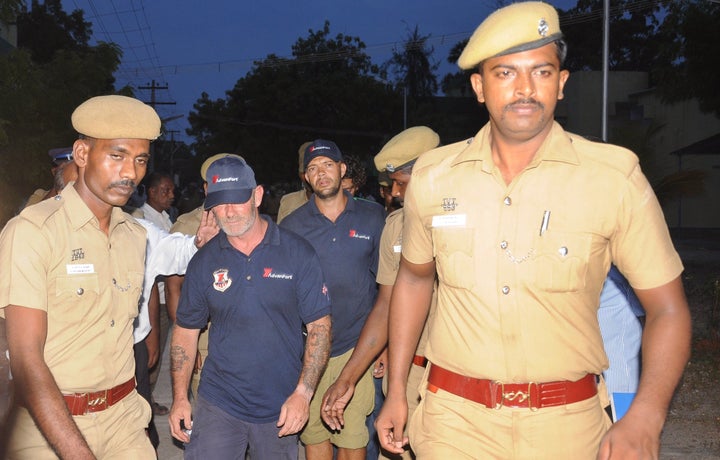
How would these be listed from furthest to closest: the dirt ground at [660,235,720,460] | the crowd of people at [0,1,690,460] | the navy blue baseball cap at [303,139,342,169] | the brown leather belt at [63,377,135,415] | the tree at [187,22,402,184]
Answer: the tree at [187,22,402,184]
the dirt ground at [660,235,720,460]
the navy blue baseball cap at [303,139,342,169]
the brown leather belt at [63,377,135,415]
the crowd of people at [0,1,690,460]

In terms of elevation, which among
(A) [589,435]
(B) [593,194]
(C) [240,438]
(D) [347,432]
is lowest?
(D) [347,432]

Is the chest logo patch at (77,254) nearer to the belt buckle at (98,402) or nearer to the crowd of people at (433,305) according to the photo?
the crowd of people at (433,305)

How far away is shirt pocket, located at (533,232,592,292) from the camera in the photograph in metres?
3.18

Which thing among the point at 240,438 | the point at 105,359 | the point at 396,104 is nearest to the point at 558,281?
the point at 105,359

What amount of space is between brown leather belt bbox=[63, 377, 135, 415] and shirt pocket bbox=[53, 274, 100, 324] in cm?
34

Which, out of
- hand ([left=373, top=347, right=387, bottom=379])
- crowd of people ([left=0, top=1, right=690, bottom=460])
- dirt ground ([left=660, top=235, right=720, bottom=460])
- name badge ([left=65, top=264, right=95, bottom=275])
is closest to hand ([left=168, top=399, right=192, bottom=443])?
crowd of people ([left=0, top=1, right=690, bottom=460])

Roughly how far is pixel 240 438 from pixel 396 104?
48435 mm

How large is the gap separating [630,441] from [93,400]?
7.78ft

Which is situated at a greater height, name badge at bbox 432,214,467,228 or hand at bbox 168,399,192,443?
name badge at bbox 432,214,467,228

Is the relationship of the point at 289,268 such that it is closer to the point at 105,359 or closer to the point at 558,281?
the point at 105,359

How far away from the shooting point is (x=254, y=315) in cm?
505

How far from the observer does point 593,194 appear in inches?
125

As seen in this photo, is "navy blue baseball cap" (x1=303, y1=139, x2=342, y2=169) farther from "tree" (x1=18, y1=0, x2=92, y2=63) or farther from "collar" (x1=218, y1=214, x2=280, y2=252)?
"tree" (x1=18, y1=0, x2=92, y2=63)

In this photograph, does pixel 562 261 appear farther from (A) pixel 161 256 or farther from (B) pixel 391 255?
(A) pixel 161 256
